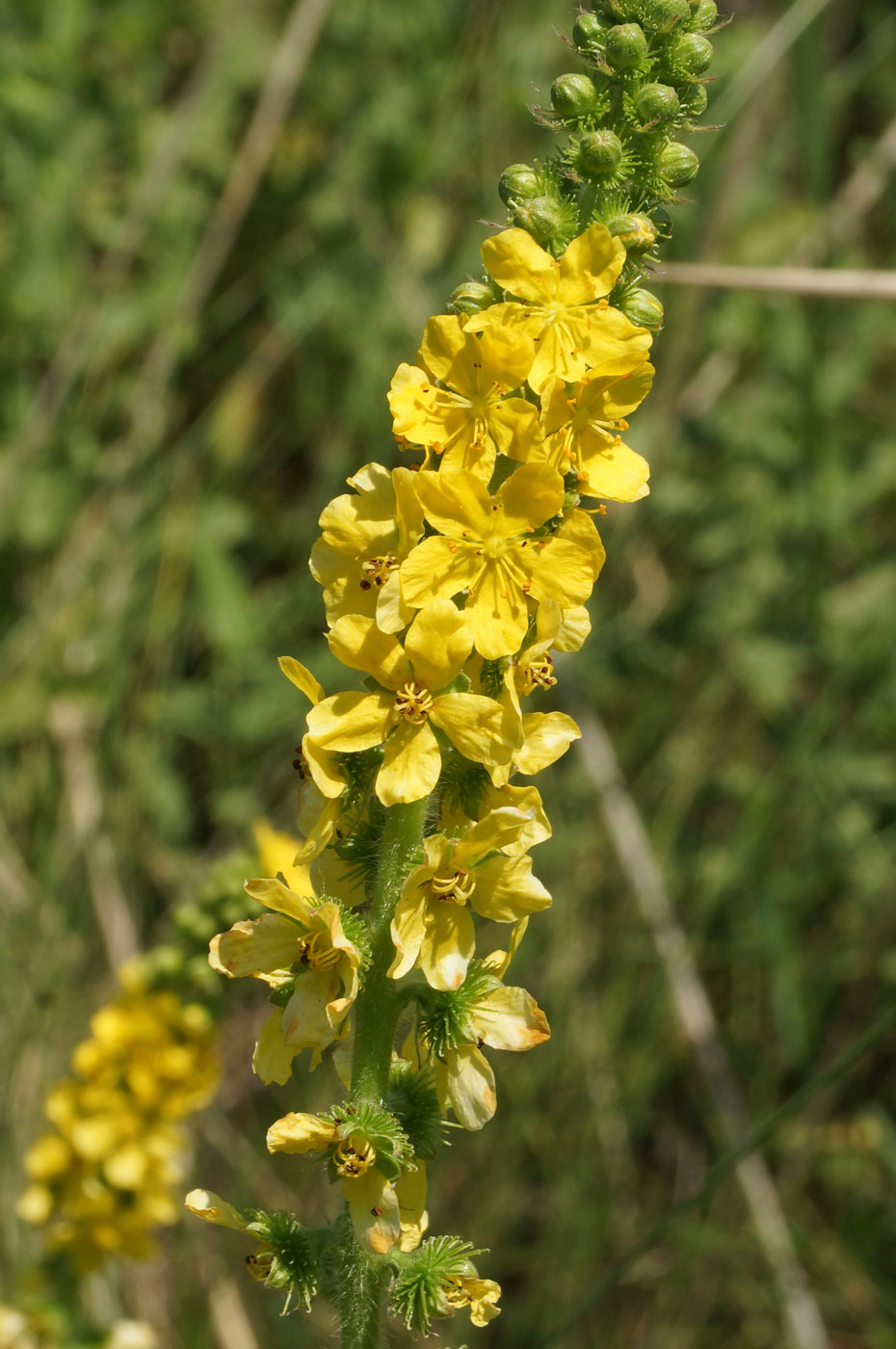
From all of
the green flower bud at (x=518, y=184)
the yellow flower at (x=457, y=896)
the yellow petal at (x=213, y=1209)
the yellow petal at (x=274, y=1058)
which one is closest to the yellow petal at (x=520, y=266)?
the green flower bud at (x=518, y=184)

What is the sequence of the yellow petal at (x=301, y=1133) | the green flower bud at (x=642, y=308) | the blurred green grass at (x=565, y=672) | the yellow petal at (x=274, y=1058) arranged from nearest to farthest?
the yellow petal at (x=301, y=1133), the yellow petal at (x=274, y=1058), the green flower bud at (x=642, y=308), the blurred green grass at (x=565, y=672)

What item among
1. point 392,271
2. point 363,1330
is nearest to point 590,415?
point 363,1330

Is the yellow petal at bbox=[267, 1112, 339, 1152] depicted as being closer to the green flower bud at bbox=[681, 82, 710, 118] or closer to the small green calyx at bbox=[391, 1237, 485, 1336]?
the small green calyx at bbox=[391, 1237, 485, 1336]

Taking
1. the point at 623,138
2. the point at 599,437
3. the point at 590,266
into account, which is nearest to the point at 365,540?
the point at 599,437

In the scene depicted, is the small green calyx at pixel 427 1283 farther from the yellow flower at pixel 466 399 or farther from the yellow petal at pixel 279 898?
the yellow flower at pixel 466 399

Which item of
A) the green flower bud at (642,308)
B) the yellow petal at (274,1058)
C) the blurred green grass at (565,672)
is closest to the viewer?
the yellow petal at (274,1058)

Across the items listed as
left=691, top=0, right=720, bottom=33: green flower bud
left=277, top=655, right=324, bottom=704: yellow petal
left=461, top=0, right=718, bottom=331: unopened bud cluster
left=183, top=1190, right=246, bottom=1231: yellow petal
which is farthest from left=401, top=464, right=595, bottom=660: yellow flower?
left=183, top=1190, right=246, bottom=1231: yellow petal
